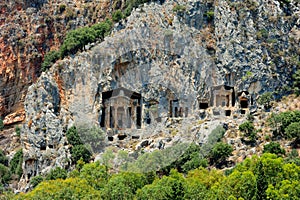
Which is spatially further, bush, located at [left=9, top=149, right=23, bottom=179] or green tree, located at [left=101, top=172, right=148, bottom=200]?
bush, located at [left=9, top=149, right=23, bottom=179]

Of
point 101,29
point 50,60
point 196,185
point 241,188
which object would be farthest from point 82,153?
point 241,188

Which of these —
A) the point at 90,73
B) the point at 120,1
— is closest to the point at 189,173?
the point at 90,73

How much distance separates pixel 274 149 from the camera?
81312mm

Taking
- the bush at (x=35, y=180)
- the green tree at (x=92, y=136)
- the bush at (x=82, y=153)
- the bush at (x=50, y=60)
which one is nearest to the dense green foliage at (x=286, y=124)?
the green tree at (x=92, y=136)

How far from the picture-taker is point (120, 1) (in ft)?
340

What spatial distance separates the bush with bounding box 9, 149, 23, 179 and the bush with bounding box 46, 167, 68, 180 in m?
9.04

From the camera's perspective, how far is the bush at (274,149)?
81062 millimetres

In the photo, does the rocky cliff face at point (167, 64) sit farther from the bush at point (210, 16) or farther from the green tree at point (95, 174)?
the green tree at point (95, 174)

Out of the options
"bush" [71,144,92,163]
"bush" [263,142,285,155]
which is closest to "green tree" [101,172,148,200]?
"bush" [71,144,92,163]

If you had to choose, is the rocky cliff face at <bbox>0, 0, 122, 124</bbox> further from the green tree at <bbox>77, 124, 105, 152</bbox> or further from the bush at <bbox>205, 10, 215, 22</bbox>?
the green tree at <bbox>77, 124, 105, 152</bbox>

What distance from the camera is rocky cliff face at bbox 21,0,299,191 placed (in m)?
90.1

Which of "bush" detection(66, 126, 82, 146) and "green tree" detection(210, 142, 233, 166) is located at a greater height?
"bush" detection(66, 126, 82, 146)

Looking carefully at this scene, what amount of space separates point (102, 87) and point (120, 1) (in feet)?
55.2

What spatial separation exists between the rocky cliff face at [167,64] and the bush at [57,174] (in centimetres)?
161
